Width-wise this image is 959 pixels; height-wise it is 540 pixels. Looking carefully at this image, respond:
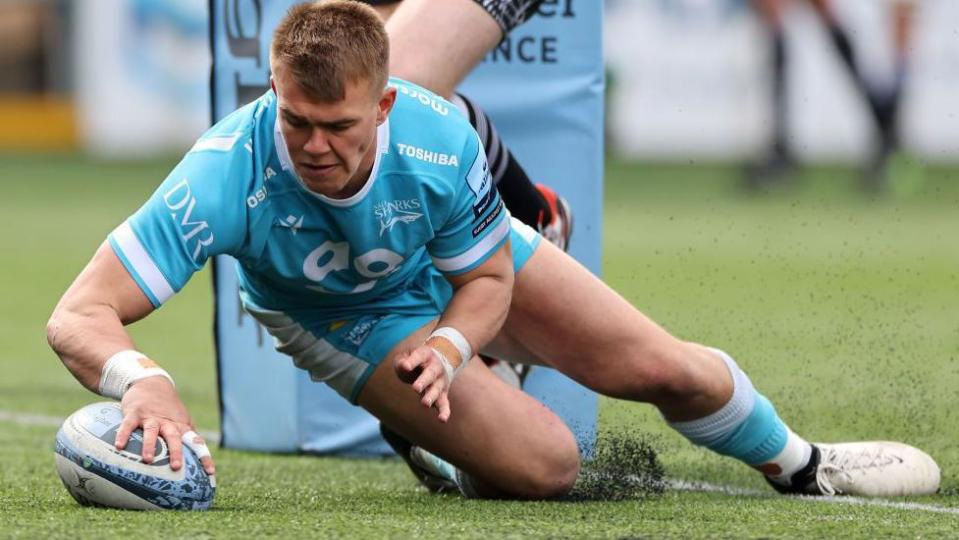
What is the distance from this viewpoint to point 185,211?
3.48 meters

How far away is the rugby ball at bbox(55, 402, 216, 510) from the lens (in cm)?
344

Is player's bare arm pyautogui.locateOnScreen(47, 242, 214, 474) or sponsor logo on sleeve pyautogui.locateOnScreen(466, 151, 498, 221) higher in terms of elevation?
sponsor logo on sleeve pyautogui.locateOnScreen(466, 151, 498, 221)

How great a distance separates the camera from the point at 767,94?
56.6 ft

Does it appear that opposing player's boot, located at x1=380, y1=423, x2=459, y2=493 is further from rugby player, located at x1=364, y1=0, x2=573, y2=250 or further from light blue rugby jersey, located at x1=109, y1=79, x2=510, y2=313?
rugby player, located at x1=364, y1=0, x2=573, y2=250

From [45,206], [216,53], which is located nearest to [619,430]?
[216,53]

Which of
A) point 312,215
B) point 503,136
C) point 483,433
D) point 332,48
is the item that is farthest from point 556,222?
point 332,48

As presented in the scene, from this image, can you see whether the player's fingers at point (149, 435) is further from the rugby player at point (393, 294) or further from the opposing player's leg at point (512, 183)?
the opposing player's leg at point (512, 183)

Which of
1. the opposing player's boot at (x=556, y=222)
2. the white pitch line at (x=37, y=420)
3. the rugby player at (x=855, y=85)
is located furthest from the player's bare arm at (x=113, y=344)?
the rugby player at (x=855, y=85)

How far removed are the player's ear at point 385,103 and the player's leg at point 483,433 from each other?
683 millimetres

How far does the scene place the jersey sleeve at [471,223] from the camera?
3.81 meters

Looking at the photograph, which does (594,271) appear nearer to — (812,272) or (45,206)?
(812,272)

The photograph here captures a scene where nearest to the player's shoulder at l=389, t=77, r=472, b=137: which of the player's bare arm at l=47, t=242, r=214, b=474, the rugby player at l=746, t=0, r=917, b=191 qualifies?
the player's bare arm at l=47, t=242, r=214, b=474

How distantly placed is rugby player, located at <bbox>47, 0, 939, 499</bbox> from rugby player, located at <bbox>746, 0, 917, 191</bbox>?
40.3 feet

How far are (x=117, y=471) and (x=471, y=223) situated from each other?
0.99m
